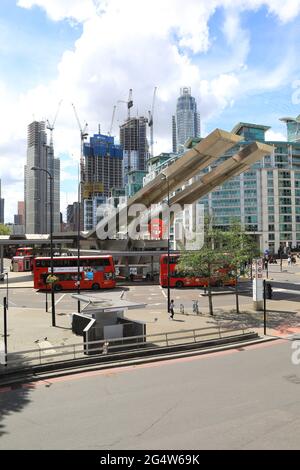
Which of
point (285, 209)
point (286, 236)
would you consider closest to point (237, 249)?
point (286, 236)

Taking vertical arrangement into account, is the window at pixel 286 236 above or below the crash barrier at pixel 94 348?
above

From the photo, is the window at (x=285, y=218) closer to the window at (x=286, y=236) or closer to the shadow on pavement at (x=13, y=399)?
the window at (x=286, y=236)

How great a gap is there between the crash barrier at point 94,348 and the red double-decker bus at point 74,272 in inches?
917

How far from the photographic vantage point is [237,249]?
92.6 feet

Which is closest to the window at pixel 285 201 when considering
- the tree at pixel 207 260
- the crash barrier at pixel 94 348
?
the tree at pixel 207 260

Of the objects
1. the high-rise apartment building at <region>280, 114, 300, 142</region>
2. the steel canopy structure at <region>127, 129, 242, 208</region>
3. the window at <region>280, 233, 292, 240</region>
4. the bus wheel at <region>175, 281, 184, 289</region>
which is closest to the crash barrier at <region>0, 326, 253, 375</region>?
the bus wheel at <region>175, 281, 184, 289</region>

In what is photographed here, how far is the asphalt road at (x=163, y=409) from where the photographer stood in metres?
9.13

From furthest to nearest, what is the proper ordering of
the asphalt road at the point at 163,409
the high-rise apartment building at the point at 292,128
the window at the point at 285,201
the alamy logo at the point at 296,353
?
the high-rise apartment building at the point at 292,128
the window at the point at 285,201
the alamy logo at the point at 296,353
the asphalt road at the point at 163,409

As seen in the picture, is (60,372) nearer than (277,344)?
Yes

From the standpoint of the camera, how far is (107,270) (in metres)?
44.1

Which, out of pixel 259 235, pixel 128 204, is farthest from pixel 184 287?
pixel 259 235

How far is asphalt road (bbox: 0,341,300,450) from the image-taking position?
9.13 metres
